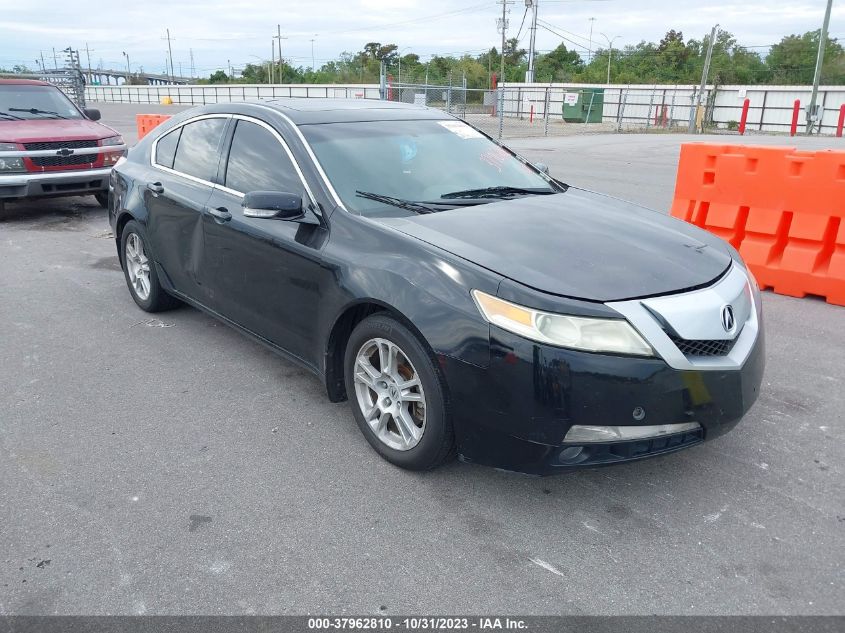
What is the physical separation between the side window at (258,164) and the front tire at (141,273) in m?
1.30

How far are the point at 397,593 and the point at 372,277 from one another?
137 centimetres

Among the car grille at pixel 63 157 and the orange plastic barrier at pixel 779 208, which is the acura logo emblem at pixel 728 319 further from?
the car grille at pixel 63 157

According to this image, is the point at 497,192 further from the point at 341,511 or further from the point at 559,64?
the point at 559,64

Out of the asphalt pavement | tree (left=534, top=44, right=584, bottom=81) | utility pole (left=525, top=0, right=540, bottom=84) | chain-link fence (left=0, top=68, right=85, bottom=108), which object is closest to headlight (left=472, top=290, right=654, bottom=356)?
the asphalt pavement

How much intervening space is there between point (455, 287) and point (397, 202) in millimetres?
923

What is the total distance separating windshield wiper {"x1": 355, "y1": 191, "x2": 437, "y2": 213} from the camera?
144 inches

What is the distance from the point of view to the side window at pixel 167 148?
513 centimetres

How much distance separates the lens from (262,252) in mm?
3941

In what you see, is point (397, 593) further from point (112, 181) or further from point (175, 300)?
point (112, 181)

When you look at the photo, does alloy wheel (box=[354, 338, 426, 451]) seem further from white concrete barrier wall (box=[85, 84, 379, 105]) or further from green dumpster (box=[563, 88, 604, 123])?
green dumpster (box=[563, 88, 604, 123])

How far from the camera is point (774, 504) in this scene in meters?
3.09

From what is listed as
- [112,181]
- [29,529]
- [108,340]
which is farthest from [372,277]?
[112,181]

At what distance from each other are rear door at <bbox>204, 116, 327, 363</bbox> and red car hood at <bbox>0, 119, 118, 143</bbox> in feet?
20.3

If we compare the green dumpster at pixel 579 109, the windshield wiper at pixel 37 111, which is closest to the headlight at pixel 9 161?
the windshield wiper at pixel 37 111
